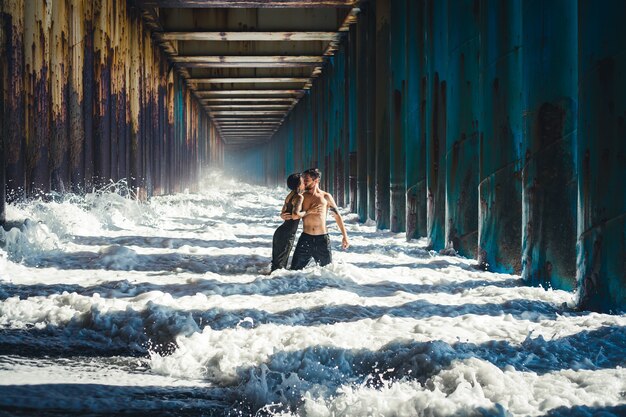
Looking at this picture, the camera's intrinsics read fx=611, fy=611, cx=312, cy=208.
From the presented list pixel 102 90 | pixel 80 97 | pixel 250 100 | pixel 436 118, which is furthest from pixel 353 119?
pixel 250 100

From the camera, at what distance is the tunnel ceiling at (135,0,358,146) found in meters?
15.0

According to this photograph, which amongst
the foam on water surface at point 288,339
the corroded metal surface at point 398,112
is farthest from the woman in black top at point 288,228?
the corroded metal surface at point 398,112

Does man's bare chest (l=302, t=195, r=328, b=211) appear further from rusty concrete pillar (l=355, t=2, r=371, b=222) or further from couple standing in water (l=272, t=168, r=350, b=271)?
rusty concrete pillar (l=355, t=2, r=371, b=222)

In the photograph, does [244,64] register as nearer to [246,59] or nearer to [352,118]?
[246,59]

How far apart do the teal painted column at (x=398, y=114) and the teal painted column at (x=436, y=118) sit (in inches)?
63.1

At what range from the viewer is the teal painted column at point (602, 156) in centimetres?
455

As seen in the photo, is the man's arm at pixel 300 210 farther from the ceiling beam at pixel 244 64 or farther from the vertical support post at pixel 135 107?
the ceiling beam at pixel 244 64

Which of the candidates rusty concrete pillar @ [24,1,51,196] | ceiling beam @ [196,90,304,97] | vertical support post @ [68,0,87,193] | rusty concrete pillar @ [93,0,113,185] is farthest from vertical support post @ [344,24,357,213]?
ceiling beam @ [196,90,304,97]

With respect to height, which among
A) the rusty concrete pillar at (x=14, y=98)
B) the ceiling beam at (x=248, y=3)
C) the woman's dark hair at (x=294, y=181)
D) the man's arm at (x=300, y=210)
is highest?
the ceiling beam at (x=248, y=3)

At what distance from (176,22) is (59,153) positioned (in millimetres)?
8065

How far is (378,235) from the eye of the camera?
37.6ft

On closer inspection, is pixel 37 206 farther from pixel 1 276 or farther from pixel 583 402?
pixel 583 402

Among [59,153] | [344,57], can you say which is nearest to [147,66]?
[344,57]

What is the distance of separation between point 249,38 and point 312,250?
11041mm
